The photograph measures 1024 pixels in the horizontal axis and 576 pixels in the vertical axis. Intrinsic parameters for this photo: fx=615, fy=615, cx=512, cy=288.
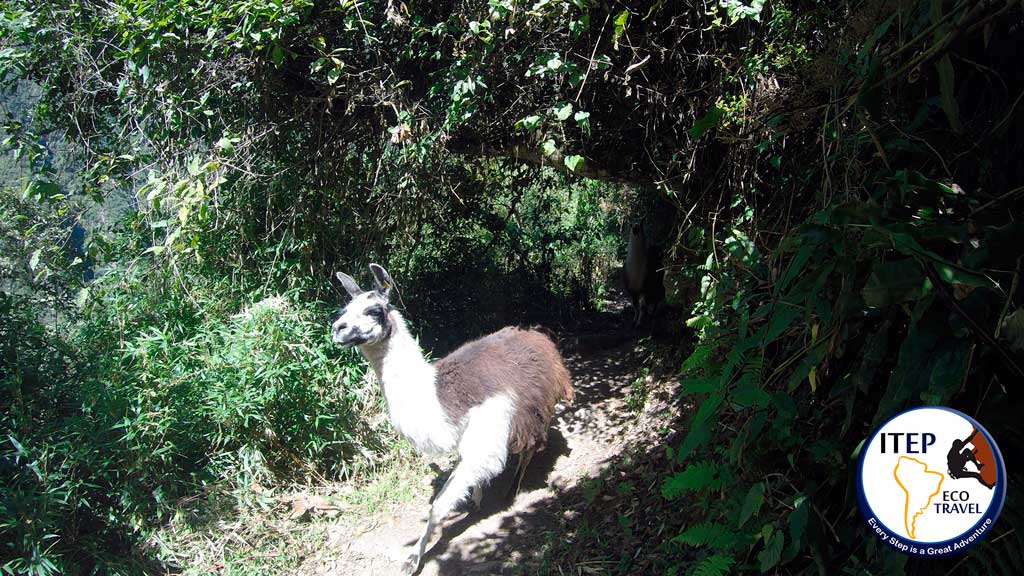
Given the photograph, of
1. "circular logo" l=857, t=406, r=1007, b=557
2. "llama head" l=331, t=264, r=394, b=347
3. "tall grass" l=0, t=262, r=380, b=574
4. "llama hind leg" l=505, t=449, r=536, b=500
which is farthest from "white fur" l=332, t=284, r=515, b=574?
"circular logo" l=857, t=406, r=1007, b=557

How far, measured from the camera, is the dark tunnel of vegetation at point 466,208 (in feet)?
7.12

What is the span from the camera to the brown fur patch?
4.82m

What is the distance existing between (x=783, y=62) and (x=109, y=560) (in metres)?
5.43

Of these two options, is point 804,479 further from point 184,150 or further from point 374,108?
point 184,150

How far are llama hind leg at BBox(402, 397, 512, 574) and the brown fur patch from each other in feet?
0.30

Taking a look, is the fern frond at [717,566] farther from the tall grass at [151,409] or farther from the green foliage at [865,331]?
the tall grass at [151,409]

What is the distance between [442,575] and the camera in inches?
170

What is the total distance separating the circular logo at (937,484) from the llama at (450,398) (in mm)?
3056

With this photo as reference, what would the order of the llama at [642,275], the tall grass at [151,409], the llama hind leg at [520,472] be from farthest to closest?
the llama at [642,275], the llama hind leg at [520,472], the tall grass at [151,409]

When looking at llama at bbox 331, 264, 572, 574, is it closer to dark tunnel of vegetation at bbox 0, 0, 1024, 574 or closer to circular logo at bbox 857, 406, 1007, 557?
dark tunnel of vegetation at bbox 0, 0, 1024, 574

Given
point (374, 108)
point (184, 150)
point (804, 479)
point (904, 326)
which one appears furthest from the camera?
point (374, 108)

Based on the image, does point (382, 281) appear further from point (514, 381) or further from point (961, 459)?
point (961, 459)

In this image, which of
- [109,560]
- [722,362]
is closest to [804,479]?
[722,362]

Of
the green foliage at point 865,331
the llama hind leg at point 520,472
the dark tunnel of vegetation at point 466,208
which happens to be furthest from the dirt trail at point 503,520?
Answer: the green foliage at point 865,331
